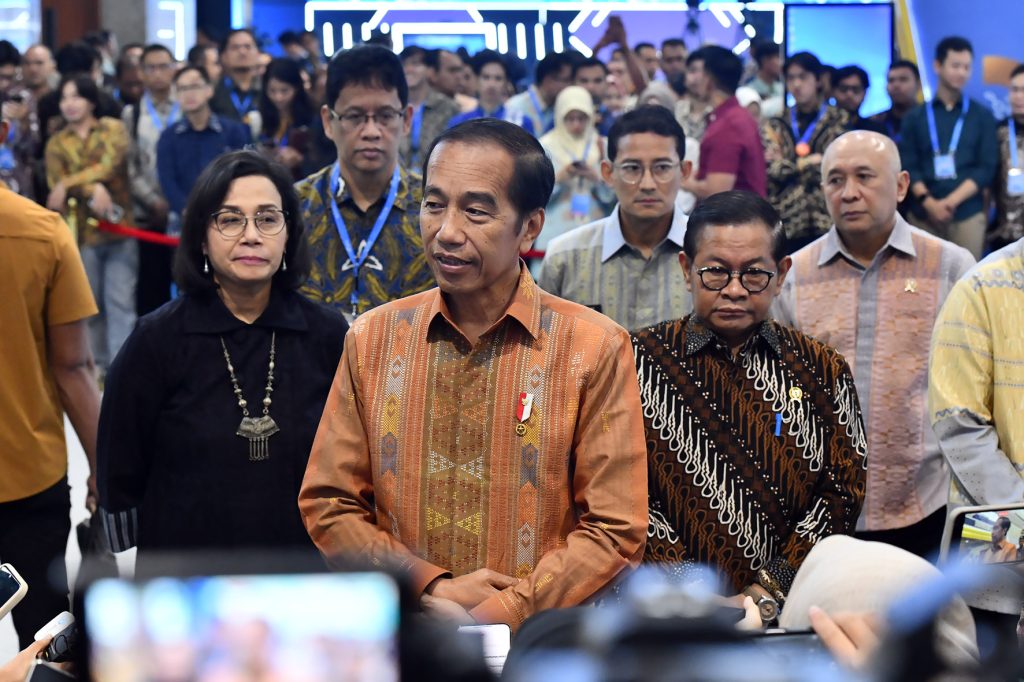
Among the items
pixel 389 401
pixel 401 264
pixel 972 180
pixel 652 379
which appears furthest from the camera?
pixel 972 180

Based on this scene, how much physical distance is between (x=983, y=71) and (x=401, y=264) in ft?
27.7

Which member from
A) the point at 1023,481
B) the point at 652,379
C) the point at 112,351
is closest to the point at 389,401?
the point at 652,379

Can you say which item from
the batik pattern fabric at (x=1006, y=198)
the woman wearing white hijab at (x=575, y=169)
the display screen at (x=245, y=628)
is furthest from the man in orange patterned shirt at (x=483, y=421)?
the batik pattern fabric at (x=1006, y=198)

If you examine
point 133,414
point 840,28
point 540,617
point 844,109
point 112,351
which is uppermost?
point 840,28

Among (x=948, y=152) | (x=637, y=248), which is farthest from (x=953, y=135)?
(x=637, y=248)

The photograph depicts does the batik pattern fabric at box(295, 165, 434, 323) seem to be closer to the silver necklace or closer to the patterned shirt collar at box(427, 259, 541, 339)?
the silver necklace

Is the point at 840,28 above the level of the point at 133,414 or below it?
→ above

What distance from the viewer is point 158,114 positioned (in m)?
9.09

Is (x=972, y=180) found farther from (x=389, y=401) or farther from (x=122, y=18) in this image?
(x=122, y=18)

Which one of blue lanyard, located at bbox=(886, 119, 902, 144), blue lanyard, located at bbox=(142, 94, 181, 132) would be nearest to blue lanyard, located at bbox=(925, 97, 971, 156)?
blue lanyard, located at bbox=(886, 119, 902, 144)

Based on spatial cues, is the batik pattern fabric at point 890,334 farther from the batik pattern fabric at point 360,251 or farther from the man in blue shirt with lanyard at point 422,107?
the man in blue shirt with lanyard at point 422,107

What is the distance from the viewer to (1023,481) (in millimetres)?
2918

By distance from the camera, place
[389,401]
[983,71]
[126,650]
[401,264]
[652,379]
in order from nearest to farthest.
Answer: [126,650], [389,401], [652,379], [401,264], [983,71]

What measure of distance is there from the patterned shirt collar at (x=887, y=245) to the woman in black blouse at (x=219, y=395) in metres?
1.47
